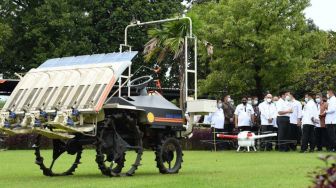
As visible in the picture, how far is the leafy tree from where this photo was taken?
4184 cm

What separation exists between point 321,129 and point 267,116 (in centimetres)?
259

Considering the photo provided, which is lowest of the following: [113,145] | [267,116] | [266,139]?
[113,145]

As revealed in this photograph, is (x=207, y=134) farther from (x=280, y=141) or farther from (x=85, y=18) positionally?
(x=85, y=18)

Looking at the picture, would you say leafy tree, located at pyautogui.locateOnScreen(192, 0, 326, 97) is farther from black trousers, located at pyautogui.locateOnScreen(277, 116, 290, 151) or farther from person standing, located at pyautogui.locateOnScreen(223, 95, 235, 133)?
black trousers, located at pyautogui.locateOnScreen(277, 116, 290, 151)

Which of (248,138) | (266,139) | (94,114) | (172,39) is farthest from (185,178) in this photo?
(172,39)

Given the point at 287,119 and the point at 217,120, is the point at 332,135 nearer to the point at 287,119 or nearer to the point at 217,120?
the point at 287,119

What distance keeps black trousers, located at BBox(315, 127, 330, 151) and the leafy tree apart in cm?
1470

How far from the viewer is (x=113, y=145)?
551 inches

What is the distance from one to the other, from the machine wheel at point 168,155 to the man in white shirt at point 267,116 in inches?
520

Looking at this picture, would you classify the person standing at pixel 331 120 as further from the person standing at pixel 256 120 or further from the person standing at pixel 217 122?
the person standing at pixel 217 122

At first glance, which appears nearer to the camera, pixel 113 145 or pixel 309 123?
pixel 113 145

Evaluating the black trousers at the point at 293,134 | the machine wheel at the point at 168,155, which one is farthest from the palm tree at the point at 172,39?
the machine wheel at the point at 168,155

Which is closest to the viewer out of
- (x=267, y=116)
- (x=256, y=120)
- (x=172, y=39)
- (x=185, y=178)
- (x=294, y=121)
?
(x=185, y=178)

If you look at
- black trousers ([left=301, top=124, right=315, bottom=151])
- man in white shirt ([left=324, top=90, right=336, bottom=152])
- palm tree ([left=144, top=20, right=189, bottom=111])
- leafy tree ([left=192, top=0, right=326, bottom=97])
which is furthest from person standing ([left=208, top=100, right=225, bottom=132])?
leafy tree ([left=192, top=0, right=326, bottom=97])
